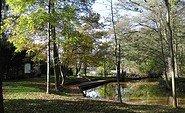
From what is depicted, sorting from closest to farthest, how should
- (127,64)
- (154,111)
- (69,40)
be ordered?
1. (154,111)
2. (69,40)
3. (127,64)

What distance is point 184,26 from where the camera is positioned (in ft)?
77.4

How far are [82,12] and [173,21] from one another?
37.6 ft

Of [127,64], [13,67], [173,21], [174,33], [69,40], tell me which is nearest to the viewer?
[69,40]

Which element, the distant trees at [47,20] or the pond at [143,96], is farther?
the pond at [143,96]

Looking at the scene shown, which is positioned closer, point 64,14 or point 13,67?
point 64,14

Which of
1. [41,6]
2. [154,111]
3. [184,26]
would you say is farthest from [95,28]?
[154,111]

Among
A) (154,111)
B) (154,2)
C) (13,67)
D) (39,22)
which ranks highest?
(154,2)

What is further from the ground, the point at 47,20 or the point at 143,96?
the point at 47,20

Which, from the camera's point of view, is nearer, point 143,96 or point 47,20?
point 47,20

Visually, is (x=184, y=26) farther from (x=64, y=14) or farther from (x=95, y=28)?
(x=64, y=14)

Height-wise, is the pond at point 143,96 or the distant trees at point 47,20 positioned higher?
the distant trees at point 47,20

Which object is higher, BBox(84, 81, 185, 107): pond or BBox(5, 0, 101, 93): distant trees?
BBox(5, 0, 101, 93): distant trees

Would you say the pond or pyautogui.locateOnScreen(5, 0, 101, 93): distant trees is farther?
the pond

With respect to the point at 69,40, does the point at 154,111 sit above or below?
below
